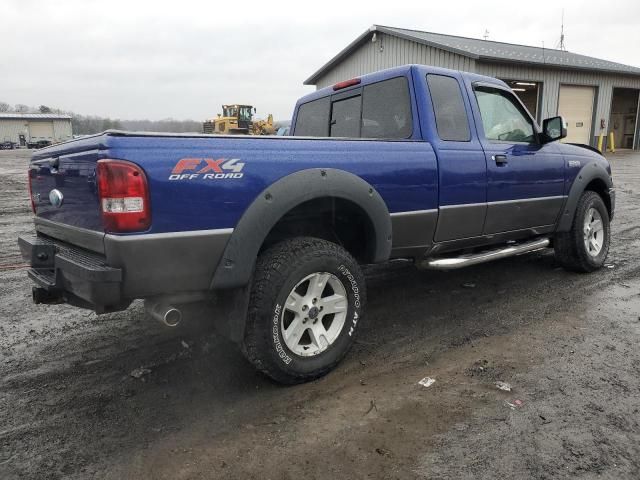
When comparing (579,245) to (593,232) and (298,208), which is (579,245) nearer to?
(593,232)

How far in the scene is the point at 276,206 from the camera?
109 inches

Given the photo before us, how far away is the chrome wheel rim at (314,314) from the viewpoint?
2.99 meters

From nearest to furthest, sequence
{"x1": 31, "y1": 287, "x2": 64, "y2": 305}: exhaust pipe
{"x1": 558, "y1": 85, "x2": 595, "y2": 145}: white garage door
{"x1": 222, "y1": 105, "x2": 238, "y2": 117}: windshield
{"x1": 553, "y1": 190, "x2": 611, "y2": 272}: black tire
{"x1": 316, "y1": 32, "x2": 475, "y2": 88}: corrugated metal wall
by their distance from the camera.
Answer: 1. {"x1": 31, "y1": 287, "x2": 64, "y2": 305}: exhaust pipe
2. {"x1": 553, "y1": 190, "x2": 611, "y2": 272}: black tire
3. {"x1": 316, "y1": 32, "x2": 475, "y2": 88}: corrugated metal wall
4. {"x1": 558, "y1": 85, "x2": 595, "y2": 145}: white garage door
5. {"x1": 222, "y1": 105, "x2": 238, "y2": 117}: windshield

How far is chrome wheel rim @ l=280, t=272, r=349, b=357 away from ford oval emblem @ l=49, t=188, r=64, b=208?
1.48m

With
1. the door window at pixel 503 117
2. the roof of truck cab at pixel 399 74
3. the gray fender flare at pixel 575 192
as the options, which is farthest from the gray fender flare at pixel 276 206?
the gray fender flare at pixel 575 192

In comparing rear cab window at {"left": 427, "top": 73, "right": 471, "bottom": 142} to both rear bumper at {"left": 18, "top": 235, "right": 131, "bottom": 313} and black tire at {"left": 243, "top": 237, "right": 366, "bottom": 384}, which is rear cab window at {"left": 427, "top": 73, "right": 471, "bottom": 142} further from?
rear bumper at {"left": 18, "top": 235, "right": 131, "bottom": 313}

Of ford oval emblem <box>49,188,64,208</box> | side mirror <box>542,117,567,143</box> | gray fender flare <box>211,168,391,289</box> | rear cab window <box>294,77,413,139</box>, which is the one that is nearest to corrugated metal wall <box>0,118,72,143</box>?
rear cab window <box>294,77,413,139</box>

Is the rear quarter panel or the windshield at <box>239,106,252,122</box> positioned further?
the windshield at <box>239,106,252,122</box>

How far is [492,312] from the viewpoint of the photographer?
4.29 metres

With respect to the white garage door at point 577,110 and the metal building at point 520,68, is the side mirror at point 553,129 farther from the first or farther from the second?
the white garage door at point 577,110

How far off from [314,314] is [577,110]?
24.5 metres

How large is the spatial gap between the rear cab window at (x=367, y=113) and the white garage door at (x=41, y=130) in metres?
83.8

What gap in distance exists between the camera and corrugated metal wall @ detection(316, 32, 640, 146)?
59.7ft

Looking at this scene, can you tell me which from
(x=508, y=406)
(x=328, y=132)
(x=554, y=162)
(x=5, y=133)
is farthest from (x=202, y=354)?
(x=5, y=133)
